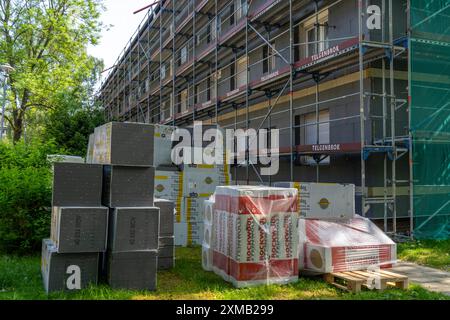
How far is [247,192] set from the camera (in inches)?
226

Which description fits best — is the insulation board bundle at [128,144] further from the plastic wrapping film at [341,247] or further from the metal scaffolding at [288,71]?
the metal scaffolding at [288,71]

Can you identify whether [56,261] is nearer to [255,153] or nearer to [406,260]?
[406,260]

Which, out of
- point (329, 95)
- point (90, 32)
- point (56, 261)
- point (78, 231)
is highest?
point (90, 32)

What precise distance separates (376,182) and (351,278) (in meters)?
5.17

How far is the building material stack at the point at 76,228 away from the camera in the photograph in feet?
17.1

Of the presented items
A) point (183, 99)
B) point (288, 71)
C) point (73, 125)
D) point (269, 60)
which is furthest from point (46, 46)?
point (288, 71)

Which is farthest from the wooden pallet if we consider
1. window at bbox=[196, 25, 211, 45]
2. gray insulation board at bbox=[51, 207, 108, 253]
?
window at bbox=[196, 25, 211, 45]

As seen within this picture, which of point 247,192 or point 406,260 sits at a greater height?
point 247,192

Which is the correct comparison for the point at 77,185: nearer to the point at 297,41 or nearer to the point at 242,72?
the point at 297,41

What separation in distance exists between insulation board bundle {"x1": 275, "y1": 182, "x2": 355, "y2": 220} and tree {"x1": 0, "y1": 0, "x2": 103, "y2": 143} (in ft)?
58.3

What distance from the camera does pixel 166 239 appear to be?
6902mm

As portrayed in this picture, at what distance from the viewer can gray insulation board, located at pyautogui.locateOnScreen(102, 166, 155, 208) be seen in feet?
18.1
